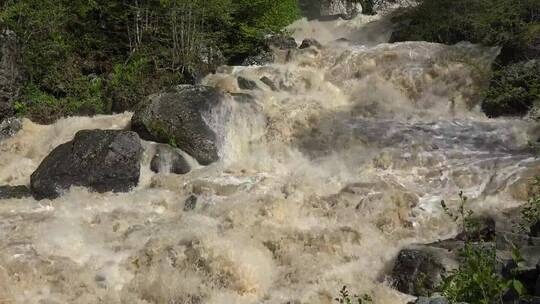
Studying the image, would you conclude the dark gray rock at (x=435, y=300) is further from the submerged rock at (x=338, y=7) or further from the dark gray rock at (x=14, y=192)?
the submerged rock at (x=338, y=7)

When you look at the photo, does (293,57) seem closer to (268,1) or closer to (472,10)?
(268,1)

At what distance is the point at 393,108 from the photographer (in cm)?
1230

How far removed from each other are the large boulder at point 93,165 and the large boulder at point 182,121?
763 mm

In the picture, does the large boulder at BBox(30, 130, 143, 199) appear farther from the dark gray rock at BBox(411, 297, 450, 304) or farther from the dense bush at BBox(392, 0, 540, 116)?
the dark gray rock at BBox(411, 297, 450, 304)

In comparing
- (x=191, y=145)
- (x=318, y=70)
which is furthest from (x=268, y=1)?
(x=191, y=145)

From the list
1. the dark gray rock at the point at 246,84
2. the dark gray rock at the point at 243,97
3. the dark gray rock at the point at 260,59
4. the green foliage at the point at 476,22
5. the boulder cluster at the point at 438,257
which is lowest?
the boulder cluster at the point at 438,257

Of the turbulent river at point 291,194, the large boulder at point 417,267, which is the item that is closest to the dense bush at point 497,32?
the turbulent river at point 291,194

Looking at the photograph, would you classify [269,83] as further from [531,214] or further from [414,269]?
[531,214]

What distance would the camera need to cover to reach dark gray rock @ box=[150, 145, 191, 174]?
1046 centimetres

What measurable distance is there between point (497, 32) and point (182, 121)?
8.15m

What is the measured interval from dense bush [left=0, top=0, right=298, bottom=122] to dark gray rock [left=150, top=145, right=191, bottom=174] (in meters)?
3.26

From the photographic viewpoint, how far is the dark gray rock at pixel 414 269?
20.3 ft

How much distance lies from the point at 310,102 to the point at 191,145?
3228 millimetres

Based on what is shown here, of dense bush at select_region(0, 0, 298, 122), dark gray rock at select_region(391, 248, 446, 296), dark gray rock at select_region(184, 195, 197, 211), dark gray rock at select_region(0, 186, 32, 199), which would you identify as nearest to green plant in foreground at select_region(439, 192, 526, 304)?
dark gray rock at select_region(391, 248, 446, 296)
